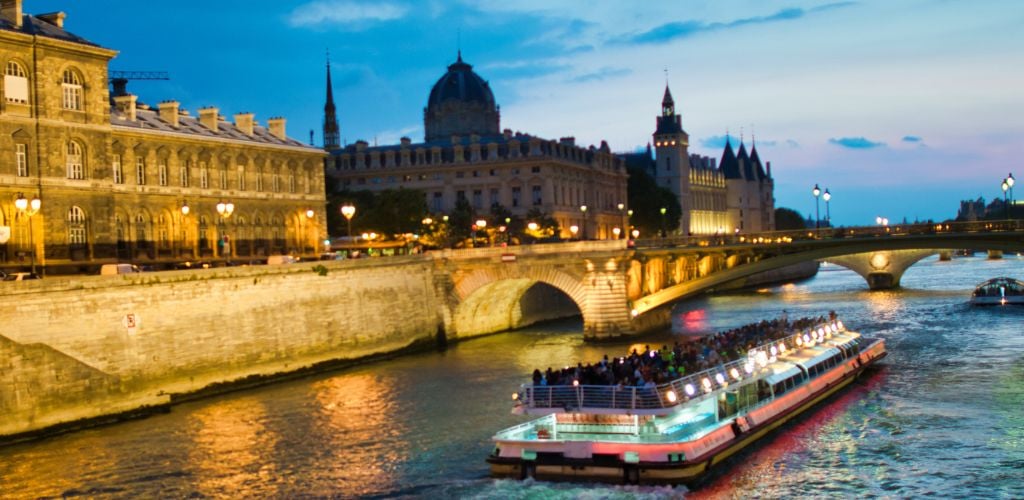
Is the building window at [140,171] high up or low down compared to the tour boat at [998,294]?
up

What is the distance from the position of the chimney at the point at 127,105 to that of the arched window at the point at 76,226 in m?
7.42

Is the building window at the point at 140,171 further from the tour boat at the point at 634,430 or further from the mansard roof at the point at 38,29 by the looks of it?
the tour boat at the point at 634,430

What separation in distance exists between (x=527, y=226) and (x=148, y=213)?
40353 mm

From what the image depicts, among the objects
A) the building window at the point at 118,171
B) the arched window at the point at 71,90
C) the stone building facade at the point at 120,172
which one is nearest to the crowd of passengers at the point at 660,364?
the stone building facade at the point at 120,172

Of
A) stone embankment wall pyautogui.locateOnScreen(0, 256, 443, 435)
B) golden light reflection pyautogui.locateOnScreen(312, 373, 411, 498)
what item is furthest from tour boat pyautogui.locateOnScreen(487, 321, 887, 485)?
stone embankment wall pyautogui.locateOnScreen(0, 256, 443, 435)

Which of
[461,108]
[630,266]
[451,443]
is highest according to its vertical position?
[461,108]

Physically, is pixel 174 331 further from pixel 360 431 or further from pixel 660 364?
pixel 660 364

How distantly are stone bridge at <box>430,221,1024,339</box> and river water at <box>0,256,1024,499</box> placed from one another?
7.78 metres

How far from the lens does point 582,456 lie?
26.8 meters

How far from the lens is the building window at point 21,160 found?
43438 mm

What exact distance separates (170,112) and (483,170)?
45.6 metres

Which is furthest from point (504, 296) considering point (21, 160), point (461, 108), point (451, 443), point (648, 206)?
point (648, 206)

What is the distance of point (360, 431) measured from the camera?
3419 cm

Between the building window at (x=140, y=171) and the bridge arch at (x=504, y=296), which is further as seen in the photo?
the bridge arch at (x=504, y=296)
